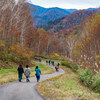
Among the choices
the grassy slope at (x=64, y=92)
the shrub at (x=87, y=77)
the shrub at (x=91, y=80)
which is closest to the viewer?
the grassy slope at (x=64, y=92)

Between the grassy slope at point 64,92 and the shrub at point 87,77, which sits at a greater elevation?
the grassy slope at point 64,92

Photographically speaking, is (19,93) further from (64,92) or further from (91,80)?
(91,80)

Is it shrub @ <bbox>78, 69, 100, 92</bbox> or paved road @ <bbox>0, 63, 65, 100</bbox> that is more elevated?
paved road @ <bbox>0, 63, 65, 100</bbox>

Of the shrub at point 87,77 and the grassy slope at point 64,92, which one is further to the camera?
the shrub at point 87,77

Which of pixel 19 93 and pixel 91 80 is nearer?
pixel 19 93

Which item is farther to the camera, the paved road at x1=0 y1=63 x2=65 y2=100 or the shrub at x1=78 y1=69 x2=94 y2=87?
the shrub at x1=78 y1=69 x2=94 y2=87

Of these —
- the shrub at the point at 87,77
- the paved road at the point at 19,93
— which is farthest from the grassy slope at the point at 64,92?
the shrub at the point at 87,77

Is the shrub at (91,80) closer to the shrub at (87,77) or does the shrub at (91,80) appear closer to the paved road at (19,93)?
the shrub at (87,77)

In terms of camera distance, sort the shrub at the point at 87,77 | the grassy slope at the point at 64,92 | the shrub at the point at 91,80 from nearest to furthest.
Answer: the grassy slope at the point at 64,92
the shrub at the point at 91,80
the shrub at the point at 87,77

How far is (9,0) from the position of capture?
3394 cm

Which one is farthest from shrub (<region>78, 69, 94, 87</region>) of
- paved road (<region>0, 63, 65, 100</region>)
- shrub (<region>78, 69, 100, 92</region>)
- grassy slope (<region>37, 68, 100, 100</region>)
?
paved road (<region>0, 63, 65, 100</region>)

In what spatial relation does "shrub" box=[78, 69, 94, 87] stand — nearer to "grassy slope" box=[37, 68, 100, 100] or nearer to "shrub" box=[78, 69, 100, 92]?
"shrub" box=[78, 69, 100, 92]

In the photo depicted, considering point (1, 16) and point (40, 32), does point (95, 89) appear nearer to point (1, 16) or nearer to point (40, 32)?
point (1, 16)

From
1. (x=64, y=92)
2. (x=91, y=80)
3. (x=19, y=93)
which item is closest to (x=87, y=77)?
(x=91, y=80)
